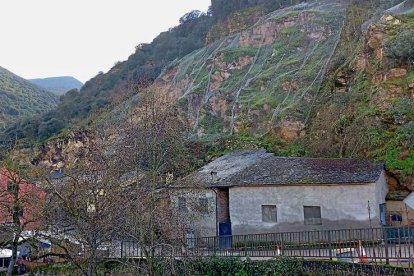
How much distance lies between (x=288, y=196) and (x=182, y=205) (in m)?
5.74

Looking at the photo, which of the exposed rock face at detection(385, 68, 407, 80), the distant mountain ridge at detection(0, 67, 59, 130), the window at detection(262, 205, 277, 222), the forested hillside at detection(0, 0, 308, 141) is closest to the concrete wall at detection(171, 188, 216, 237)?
the window at detection(262, 205, 277, 222)

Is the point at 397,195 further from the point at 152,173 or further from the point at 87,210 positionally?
the point at 87,210

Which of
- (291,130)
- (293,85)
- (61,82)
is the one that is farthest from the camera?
(61,82)

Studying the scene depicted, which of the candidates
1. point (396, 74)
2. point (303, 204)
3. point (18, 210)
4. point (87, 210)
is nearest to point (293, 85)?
point (396, 74)

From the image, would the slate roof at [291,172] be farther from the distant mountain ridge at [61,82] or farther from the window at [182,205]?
the distant mountain ridge at [61,82]

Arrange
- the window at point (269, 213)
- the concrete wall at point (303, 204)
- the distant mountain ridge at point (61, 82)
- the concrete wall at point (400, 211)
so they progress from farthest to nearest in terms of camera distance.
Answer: the distant mountain ridge at point (61, 82)
the window at point (269, 213)
the concrete wall at point (400, 211)
the concrete wall at point (303, 204)

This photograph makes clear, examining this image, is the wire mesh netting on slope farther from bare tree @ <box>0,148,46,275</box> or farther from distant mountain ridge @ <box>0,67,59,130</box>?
distant mountain ridge @ <box>0,67,59,130</box>

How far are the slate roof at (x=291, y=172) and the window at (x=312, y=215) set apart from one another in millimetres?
1363

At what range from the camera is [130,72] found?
78500 mm

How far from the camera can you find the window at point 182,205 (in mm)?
20797

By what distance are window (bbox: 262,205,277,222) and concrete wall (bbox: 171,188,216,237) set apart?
294 cm

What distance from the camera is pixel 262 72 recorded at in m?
47.5

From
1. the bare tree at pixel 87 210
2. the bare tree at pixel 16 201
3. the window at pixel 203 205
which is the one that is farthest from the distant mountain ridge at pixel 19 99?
the bare tree at pixel 87 210

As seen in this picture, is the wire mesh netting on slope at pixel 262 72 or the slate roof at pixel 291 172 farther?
the wire mesh netting on slope at pixel 262 72
